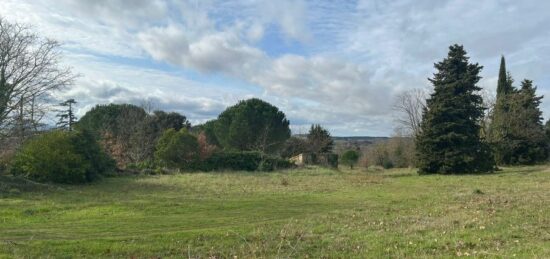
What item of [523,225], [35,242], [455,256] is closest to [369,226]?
[523,225]

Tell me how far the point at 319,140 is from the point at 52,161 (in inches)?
1679

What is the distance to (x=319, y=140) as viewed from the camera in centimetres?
Answer: 6706

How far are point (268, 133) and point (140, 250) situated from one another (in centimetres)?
5102

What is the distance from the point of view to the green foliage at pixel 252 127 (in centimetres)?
5844

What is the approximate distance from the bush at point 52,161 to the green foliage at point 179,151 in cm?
1036

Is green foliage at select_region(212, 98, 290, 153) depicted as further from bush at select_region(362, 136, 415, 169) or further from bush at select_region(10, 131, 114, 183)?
bush at select_region(10, 131, 114, 183)

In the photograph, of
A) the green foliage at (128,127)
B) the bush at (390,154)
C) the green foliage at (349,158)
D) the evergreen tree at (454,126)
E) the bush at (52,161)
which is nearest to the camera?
the bush at (52,161)

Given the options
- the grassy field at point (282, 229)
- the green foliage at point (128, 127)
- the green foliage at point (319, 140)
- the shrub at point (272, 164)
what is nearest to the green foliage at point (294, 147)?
the green foliage at point (319, 140)

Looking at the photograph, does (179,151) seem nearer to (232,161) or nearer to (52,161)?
(232,161)

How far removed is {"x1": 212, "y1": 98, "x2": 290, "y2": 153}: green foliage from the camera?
58438 mm

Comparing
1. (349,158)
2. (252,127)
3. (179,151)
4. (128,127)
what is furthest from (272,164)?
(128,127)

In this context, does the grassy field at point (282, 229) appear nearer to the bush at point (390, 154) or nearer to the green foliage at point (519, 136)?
the green foliage at point (519, 136)

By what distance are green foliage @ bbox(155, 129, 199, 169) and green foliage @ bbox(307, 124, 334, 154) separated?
26.2 metres

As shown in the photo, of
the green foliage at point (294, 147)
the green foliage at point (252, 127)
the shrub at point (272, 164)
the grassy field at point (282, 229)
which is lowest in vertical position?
the grassy field at point (282, 229)
